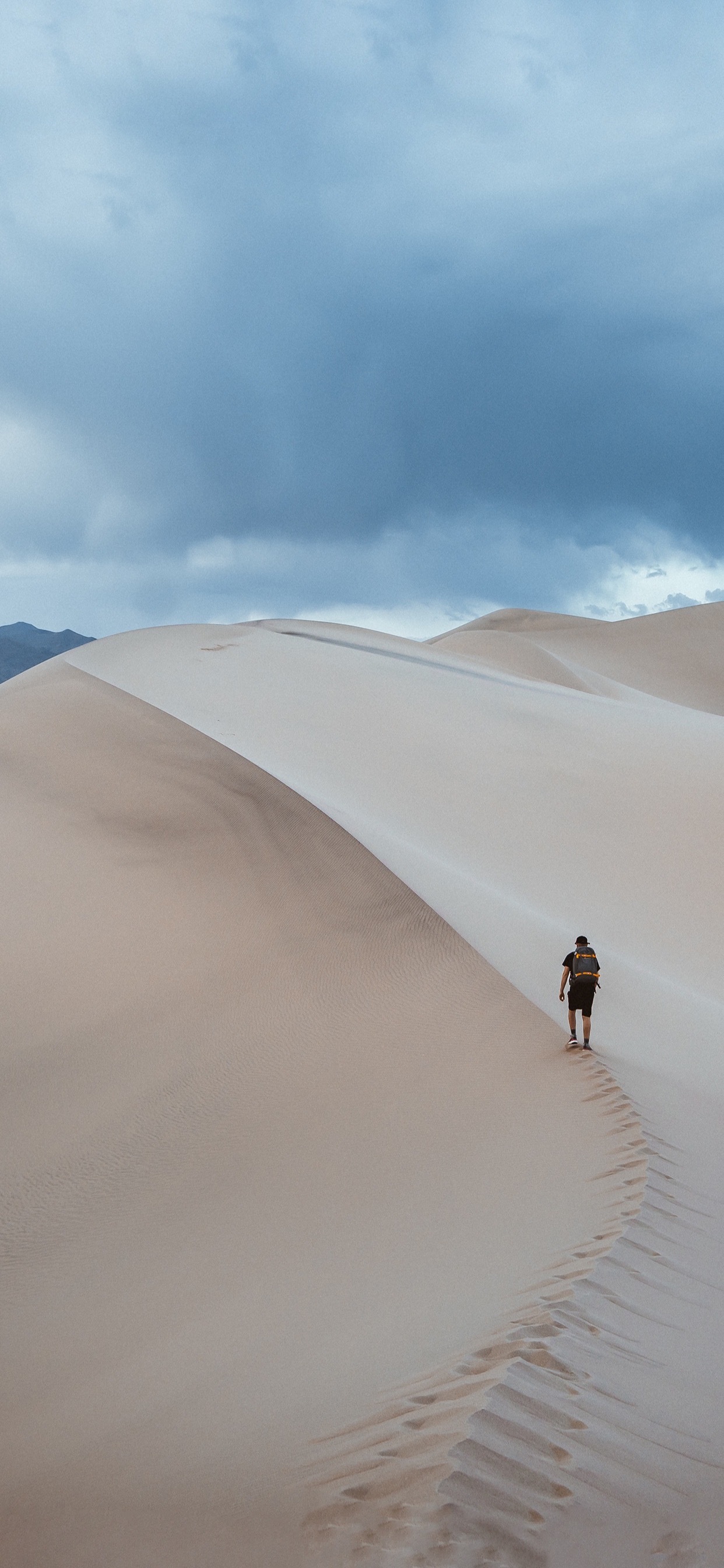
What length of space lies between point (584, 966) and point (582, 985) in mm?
147

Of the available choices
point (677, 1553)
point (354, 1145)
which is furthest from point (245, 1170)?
point (677, 1553)

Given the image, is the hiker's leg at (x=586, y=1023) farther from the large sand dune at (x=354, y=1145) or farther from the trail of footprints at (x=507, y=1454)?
the trail of footprints at (x=507, y=1454)

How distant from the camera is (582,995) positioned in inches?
299

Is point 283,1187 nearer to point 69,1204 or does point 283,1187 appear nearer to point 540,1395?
point 69,1204

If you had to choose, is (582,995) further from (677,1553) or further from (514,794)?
(514,794)

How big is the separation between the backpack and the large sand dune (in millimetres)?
639

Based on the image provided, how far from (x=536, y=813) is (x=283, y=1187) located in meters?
9.39

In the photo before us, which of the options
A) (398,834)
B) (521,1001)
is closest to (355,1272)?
(521,1001)

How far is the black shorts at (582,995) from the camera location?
755cm

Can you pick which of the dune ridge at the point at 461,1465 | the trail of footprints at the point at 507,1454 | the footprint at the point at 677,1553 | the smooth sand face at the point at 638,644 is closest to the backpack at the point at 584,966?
the trail of footprints at the point at 507,1454

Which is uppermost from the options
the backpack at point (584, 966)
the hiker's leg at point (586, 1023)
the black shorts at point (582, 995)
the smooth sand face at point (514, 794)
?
the smooth sand face at point (514, 794)

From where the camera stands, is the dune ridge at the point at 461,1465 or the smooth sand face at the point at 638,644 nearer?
the dune ridge at the point at 461,1465

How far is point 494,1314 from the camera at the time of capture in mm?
4164

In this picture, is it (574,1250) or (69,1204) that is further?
(69,1204)
